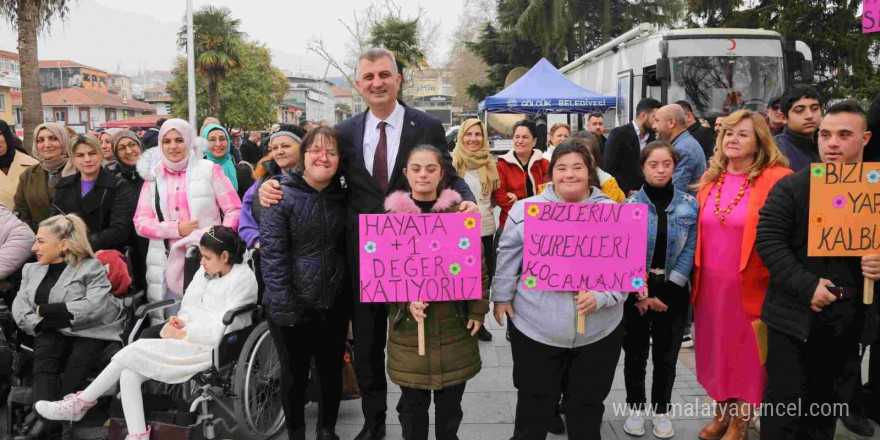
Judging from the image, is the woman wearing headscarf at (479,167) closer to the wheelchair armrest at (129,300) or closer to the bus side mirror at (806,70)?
the wheelchair armrest at (129,300)

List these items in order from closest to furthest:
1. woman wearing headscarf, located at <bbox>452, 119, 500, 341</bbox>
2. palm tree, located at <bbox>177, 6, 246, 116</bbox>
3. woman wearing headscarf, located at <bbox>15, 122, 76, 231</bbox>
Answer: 1. woman wearing headscarf, located at <bbox>15, 122, 76, 231</bbox>
2. woman wearing headscarf, located at <bbox>452, 119, 500, 341</bbox>
3. palm tree, located at <bbox>177, 6, 246, 116</bbox>

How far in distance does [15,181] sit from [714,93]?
10432 millimetres

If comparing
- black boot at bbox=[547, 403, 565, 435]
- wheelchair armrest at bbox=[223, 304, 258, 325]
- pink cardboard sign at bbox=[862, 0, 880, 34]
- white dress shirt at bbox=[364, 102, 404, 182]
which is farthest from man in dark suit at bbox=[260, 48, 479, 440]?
pink cardboard sign at bbox=[862, 0, 880, 34]

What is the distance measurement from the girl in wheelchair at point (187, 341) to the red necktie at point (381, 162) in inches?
42.4

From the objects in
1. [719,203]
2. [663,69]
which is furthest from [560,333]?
[663,69]

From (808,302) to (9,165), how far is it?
19.7 ft

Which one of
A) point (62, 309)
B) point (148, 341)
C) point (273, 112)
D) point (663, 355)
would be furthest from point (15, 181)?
point (273, 112)

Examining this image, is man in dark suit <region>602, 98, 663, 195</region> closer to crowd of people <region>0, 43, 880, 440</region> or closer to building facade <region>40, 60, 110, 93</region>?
crowd of people <region>0, 43, 880, 440</region>

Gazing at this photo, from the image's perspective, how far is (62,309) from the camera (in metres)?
3.93

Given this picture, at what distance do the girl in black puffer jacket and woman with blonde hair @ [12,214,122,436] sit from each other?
1.43 m

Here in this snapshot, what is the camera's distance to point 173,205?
14.6 ft

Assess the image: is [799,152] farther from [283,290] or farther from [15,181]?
[15,181]

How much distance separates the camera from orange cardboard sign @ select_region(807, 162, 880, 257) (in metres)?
2.86

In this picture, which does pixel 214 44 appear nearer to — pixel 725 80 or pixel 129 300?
pixel 725 80
